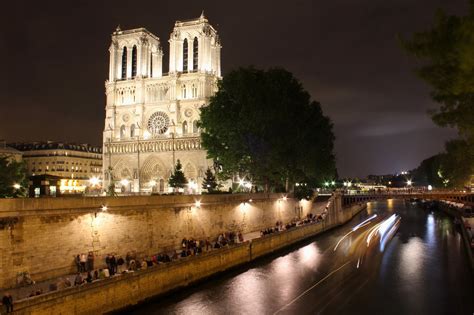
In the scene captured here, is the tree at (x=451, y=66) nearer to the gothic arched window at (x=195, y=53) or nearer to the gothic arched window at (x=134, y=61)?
the gothic arched window at (x=195, y=53)

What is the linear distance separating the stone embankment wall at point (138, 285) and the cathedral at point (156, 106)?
34.5m

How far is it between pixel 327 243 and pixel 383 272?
1052 centimetres

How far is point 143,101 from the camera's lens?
210 ft

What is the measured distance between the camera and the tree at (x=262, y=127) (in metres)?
38.1

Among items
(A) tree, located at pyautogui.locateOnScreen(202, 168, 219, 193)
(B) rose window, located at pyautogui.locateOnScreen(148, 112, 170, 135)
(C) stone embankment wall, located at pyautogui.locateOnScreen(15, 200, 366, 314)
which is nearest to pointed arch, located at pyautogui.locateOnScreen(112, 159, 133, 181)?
(B) rose window, located at pyautogui.locateOnScreen(148, 112, 170, 135)

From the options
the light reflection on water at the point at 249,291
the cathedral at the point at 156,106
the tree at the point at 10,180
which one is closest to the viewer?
the light reflection on water at the point at 249,291

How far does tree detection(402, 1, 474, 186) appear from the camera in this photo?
12305mm

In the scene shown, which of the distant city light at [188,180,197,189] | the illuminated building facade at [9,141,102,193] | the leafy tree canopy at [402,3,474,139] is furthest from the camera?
the illuminated building facade at [9,141,102,193]

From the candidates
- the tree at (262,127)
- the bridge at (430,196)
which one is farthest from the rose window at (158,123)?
the bridge at (430,196)

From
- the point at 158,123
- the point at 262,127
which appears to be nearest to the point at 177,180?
the point at 158,123

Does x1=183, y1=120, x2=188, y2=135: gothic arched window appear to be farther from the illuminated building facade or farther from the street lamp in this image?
the illuminated building facade

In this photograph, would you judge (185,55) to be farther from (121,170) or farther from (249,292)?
(249,292)

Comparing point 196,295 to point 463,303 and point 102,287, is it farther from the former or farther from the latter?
point 463,303

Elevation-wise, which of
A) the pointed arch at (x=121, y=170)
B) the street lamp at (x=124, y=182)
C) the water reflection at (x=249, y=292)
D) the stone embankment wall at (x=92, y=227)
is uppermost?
the pointed arch at (x=121, y=170)
